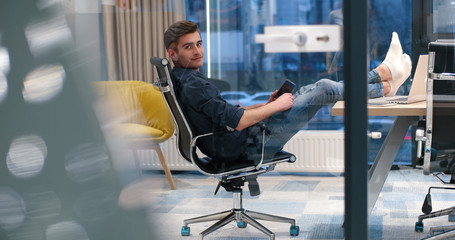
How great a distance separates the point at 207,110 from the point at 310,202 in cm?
58

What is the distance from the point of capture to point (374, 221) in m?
2.38

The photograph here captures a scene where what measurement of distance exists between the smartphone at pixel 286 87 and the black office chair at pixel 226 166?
24cm

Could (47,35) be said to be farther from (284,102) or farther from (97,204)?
(284,102)

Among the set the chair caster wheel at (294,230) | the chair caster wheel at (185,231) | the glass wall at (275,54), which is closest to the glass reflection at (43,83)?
the glass wall at (275,54)

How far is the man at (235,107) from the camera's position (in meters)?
2.30

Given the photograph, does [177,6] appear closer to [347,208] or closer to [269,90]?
[269,90]

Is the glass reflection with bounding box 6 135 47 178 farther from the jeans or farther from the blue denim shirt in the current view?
the jeans

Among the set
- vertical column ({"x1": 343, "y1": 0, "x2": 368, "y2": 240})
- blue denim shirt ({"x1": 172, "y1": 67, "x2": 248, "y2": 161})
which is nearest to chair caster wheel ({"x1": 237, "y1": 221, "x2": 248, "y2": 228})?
blue denim shirt ({"x1": 172, "y1": 67, "x2": 248, "y2": 161})

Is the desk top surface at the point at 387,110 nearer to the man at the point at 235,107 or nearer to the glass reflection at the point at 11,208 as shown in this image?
the man at the point at 235,107

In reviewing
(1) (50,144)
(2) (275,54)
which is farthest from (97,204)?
(2) (275,54)

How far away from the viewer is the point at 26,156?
2.73m

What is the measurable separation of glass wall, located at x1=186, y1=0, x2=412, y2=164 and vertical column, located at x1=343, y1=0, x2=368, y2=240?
8 centimetres

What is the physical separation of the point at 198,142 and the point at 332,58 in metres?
0.64

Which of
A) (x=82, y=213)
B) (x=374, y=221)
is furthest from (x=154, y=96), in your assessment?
(x=374, y=221)
